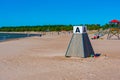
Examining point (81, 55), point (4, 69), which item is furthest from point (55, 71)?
point (81, 55)

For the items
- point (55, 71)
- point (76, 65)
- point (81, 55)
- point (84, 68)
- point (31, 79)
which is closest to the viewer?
point (31, 79)

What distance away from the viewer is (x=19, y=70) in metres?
8.49

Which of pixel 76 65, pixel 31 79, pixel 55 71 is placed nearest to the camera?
pixel 31 79

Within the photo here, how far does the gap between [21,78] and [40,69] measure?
1.49m

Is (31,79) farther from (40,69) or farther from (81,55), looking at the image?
(81,55)

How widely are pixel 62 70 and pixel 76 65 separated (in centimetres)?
119

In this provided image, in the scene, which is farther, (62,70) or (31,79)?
(62,70)

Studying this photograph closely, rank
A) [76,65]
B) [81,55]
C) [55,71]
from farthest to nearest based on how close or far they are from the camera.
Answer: [81,55], [76,65], [55,71]

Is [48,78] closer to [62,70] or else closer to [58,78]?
[58,78]

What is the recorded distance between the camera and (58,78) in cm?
717

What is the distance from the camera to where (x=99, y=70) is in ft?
27.8

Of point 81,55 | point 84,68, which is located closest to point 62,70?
point 84,68

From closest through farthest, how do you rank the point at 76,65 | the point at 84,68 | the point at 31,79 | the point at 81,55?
1. the point at 31,79
2. the point at 84,68
3. the point at 76,65
4. the point at 81,55

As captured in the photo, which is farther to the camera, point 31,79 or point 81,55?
point 81,55
